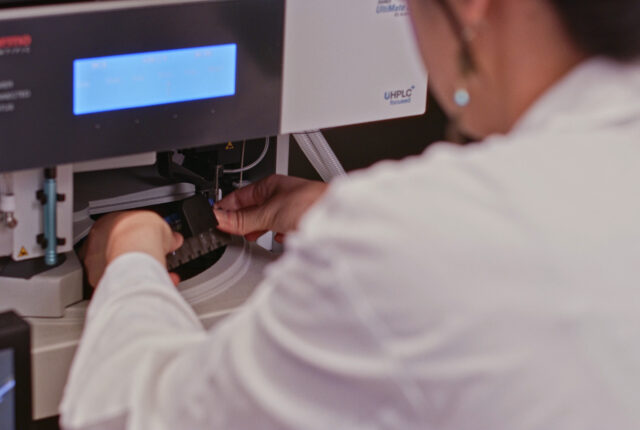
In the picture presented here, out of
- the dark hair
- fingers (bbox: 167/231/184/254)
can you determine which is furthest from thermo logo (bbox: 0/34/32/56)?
the dark hair

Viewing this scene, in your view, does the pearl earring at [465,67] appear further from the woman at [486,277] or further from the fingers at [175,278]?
the fingers at [175,278]

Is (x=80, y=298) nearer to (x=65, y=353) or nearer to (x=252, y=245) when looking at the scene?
(x=65, y=353)

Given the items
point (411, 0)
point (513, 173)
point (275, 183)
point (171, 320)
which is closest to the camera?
point (513, 173)

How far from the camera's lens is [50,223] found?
1.10 m

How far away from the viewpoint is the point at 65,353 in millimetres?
1083

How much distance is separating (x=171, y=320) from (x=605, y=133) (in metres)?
0.44

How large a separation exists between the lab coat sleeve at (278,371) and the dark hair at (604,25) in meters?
0.23

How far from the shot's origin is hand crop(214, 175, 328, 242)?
129cm

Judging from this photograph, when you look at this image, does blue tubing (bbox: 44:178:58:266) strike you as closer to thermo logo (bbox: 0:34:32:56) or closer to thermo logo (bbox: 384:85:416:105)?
thermo logo (bbox: 0:34:32:56)

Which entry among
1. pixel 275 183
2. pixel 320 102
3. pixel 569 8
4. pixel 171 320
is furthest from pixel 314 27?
pixel 569 8

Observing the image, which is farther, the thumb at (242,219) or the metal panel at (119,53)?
the thumb at (242,219)

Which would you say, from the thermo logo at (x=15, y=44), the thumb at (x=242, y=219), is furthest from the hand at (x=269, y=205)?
the thermo logo at (x=15, y=44)

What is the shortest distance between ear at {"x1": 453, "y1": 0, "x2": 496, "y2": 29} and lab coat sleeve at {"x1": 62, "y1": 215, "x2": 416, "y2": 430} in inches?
8.2

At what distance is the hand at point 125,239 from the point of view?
39.4 inches
